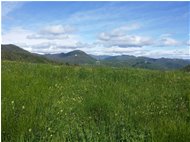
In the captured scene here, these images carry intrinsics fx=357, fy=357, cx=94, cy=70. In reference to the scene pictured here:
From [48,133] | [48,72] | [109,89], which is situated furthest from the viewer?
[48,72]

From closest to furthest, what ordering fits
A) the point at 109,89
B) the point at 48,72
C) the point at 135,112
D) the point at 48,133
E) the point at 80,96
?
the point at 48,133, the point at 135,112, the point at 80,96, the point at 109,89, the point at 48,72

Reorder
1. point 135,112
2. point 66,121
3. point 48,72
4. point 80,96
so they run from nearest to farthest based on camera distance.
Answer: point 66,121
point 135,112
point 80,96
point 48,72

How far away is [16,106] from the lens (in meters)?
6.68

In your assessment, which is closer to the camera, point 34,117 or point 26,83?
point 34,117

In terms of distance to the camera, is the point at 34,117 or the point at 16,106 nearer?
the point at 34,117

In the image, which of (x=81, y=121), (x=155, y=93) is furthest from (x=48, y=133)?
(x=155, y=93)

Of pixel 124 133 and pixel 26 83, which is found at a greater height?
pixel 26 83

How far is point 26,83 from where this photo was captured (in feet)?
29.8

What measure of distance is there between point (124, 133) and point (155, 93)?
4.29 meters

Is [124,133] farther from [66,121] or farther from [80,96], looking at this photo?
[80,96]

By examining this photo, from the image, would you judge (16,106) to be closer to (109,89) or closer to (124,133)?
(124,133)

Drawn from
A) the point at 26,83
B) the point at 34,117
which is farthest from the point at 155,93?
the point at 34,117

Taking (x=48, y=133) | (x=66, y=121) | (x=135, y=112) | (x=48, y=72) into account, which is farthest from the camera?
(x=48, y=72)

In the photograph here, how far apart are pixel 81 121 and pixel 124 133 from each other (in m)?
0.98
